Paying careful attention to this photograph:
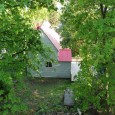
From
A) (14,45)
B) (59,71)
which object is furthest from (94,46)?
(59,71)

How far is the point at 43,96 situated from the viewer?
2270 centimetres

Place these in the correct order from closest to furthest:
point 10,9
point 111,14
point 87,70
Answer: point 111,14, point 10,9, point 87,70

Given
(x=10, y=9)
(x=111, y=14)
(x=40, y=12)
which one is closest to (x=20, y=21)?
(x=10, y=9)

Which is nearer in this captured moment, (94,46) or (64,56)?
(94,46)

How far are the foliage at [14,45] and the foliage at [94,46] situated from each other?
185 centimetres

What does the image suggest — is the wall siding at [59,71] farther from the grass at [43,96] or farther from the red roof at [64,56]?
the grass at [43,96]

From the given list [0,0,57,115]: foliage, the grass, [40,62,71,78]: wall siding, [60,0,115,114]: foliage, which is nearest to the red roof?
[40,62,71,78]: wall siding

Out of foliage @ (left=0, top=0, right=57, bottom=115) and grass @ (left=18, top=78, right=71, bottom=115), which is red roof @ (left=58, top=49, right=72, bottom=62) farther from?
foliage @ (left=0, top=0, right=57, bottom=115)

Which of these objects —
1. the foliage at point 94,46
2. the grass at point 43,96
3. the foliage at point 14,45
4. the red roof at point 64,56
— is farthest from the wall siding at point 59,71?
the foliage at point 14,45

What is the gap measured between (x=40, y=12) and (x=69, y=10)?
1.80m

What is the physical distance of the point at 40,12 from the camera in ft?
47.3

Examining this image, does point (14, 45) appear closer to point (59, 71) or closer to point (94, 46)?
point (94, 46)

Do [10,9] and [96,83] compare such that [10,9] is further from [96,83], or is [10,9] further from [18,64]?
[96,83]

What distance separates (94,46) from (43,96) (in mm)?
11898
